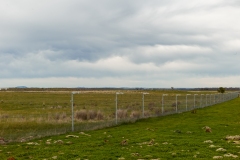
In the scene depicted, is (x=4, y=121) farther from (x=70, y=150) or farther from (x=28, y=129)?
(x=70, y=150)

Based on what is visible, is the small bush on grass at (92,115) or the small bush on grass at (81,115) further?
the small bush on grass at (92,115)

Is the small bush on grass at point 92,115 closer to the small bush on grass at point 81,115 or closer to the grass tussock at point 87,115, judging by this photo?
the grass tussock at point 87,115

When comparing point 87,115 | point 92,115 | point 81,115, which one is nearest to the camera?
point 87,115

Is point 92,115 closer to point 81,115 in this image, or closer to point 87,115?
point 87,115

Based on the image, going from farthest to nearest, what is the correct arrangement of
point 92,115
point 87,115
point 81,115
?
point 92,115, point 81,115, point 87,115

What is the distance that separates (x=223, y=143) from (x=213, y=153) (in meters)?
2.29

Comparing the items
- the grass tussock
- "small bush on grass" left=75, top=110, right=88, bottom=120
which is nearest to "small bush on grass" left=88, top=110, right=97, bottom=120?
the grass tussock

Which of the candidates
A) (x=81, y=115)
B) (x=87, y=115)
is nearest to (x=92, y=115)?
(x=87, y=115)

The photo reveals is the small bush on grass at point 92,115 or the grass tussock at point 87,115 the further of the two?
the small bush on grass at point 92,115

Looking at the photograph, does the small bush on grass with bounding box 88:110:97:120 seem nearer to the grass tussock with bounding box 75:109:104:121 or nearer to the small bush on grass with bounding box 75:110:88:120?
the grass tussock with bounding box 75:109:104:121

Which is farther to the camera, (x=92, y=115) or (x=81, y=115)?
(x=92, y=115)

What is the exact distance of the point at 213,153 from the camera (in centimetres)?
1038

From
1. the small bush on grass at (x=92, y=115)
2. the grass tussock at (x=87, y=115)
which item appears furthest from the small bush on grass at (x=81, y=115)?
the small bush on grass at (x=92, y=115)

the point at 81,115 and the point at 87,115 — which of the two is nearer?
the point at 87,115
